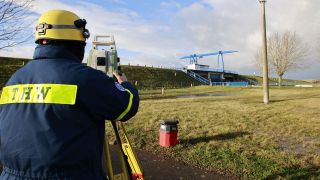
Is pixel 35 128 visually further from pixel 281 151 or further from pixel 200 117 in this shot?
pixel 200 117

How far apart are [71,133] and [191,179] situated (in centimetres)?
601

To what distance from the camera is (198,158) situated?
9.59 m

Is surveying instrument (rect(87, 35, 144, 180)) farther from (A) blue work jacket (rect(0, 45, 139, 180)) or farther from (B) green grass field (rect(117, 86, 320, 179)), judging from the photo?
(B) green grass field (rect(117, 86, 320, 179))

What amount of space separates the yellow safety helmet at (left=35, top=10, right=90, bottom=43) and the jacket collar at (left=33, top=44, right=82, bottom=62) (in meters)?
0.06

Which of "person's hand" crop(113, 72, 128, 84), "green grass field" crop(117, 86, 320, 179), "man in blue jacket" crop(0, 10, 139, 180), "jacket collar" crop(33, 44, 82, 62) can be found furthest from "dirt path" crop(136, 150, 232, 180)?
"jacket collar" crop(33, 44, 82, 62)

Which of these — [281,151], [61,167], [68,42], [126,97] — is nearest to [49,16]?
[68,42]

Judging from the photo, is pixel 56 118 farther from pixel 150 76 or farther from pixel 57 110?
pixel 150 76

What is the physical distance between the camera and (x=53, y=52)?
2795 mm

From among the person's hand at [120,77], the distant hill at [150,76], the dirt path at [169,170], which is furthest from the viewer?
the distant hill at [150,76]

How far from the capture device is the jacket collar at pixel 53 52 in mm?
2795

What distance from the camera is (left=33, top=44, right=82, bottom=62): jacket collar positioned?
279 cm

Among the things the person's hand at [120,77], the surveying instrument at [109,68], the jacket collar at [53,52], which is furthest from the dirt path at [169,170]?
the jacket collar at [53,52]

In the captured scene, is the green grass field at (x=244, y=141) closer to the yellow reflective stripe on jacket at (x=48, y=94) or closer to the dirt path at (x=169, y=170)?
the dirt path at (x=169, y=170)

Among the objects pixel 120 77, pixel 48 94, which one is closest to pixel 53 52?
pixel 48 94
